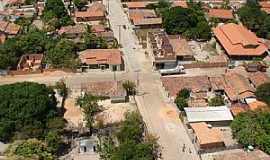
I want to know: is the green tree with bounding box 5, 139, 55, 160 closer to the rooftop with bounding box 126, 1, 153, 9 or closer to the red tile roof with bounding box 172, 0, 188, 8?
the rooftop with bounding box 126, 1, 153, 9

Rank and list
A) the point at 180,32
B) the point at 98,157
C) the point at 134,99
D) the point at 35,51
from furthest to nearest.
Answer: the point at 180,32 < the point at 35,51 < the point at 134,99 < the point at 98,157

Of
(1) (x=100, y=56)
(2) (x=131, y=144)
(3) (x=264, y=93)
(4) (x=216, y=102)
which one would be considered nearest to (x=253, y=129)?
(4) (x=216, y=102)

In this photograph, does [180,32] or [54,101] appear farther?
[180,32]

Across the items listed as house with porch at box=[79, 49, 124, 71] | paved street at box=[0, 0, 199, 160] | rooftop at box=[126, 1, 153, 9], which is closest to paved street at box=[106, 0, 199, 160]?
paved street at box=[0, 0, 199, 160]

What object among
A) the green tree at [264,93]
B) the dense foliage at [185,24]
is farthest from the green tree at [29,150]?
the dense foliage at [185,24]

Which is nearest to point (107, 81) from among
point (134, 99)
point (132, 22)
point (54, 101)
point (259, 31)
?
point (134, 99)

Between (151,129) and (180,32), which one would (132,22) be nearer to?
(180,32)
